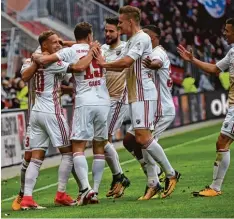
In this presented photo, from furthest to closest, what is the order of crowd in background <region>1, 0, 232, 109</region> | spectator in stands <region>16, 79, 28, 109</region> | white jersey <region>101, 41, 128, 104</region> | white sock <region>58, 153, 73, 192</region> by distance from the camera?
crowd in background <region>1, 0, 232, 109</region> → spectator in stands <region>16, 79, 28, 109</region> → white jersey <region>101, 41, 128, 104</region> → white sock <region>58, 153, 73, 192</region>

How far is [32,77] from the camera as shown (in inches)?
447

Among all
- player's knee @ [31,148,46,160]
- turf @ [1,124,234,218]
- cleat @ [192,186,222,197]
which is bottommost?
turf @ [1,124,234,218]

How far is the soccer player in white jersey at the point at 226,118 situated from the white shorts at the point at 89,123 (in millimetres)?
1152

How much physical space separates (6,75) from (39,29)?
3.44 m

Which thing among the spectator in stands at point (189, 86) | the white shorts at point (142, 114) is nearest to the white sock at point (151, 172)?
the white shorts at point (142, 114)

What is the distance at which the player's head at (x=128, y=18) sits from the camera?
1117 centimetres

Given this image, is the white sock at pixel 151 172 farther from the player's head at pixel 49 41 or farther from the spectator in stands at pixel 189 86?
the spectator in stands at pixel 189 86

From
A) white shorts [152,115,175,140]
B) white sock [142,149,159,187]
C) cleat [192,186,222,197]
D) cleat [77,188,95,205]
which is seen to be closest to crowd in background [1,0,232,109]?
white shorts [152,115,175,140]

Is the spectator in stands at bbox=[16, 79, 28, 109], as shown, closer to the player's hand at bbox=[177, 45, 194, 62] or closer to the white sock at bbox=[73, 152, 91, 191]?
the white sock at bbox=[73, 152, 91, 191]

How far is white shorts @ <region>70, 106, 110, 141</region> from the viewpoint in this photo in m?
11.2

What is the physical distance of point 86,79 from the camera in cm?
1119

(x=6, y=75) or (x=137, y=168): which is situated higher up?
(x=6, y=75)

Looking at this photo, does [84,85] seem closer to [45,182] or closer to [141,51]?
[141,51]

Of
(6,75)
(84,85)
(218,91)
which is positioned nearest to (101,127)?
(84,85)
